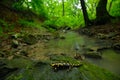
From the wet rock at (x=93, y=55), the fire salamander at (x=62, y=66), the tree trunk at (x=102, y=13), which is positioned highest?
the tree trunk at (x=102, y=13)

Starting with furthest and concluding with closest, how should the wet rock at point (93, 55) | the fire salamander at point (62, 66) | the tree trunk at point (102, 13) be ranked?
the tree trunk at point (102, 13) → the wet rock at point (93, 55) → the fire salamander at point (62, 66)

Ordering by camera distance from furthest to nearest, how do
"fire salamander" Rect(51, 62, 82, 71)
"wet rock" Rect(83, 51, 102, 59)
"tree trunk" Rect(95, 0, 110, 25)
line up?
"tree trunk" Rect(95, 0, 110, 25)
"wet rock" Rect(83, 51, 102, 59)
"fire salamander" Rect(51, 62, 82, 71)

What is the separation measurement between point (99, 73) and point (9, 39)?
18.6 ft

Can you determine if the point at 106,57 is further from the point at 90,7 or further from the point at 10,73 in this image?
the point at 90,7

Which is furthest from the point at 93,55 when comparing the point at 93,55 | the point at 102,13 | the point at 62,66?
the point at 102,13

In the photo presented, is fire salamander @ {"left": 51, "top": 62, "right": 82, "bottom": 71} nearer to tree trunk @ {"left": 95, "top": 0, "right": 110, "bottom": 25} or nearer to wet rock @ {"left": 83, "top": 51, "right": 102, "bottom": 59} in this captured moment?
wet rock @ {"left": 83, "top": 51, "right": 102, "bottom": 59}

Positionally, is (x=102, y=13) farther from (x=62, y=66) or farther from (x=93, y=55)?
(x=62, y=66)

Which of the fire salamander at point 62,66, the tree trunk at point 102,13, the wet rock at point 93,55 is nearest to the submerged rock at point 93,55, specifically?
the wet rock at point 93,55

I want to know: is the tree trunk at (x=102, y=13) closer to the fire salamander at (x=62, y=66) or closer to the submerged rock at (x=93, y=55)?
the submerged rock at (x=93, y=55)

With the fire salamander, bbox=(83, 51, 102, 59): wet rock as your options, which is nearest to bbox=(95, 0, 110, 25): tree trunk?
bbox=(83, 51, 102, 59): wet rock

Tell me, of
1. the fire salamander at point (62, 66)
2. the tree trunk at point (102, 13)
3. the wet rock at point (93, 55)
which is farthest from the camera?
the tree trunk at point (102, 13)

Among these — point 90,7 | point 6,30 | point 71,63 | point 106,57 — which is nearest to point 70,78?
point 71,63

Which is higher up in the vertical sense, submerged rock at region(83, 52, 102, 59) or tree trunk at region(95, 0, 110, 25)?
tree trunk at region(95, 0, 110, 25)

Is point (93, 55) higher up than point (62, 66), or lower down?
lower down
